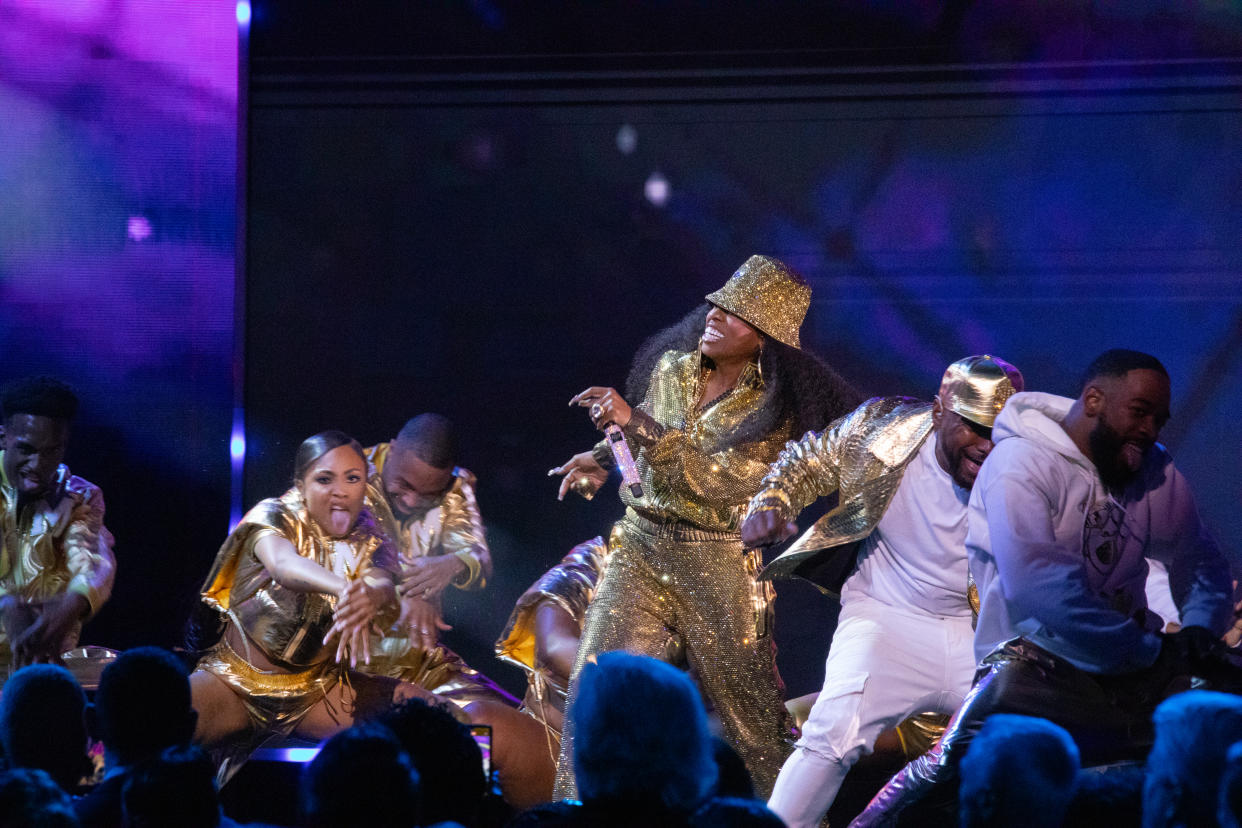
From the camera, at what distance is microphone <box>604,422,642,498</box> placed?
452 cm

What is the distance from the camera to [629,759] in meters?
2.12

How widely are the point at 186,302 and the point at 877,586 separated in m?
3.74

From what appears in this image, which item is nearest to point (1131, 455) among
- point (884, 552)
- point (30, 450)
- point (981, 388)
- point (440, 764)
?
point (981, 388)

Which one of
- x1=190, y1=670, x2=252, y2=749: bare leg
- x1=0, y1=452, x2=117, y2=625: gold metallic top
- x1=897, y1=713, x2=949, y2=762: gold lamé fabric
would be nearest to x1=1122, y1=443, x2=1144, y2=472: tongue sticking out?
x1=897, y1=713, x2=949, y2=762: gold lamé fabric

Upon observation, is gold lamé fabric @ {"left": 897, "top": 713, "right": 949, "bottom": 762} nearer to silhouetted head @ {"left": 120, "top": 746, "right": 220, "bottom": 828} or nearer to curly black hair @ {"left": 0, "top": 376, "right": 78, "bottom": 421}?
silhouetted head @ {"left": 120, "top": 746, "right": 220, "bottom": 828}

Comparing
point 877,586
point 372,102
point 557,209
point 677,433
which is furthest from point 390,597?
point 372,102

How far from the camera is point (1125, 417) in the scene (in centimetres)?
361

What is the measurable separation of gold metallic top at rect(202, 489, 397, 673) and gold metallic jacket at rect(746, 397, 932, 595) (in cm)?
152

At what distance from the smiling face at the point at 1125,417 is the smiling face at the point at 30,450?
12.3ft

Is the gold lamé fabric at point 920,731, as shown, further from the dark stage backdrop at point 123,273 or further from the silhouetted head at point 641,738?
the dark stage backdrop at point 123,273

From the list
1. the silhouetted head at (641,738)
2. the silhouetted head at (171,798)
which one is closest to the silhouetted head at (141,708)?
the silhouetted head at (171,798)

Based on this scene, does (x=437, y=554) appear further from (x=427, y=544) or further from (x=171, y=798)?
(x=171, y=798)

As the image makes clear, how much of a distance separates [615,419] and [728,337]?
1.77 ft

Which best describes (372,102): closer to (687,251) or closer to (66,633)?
(687,251)
